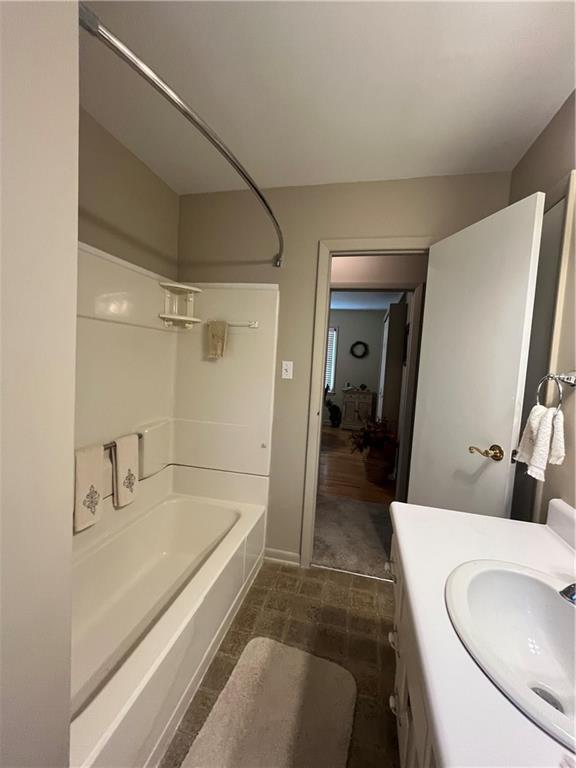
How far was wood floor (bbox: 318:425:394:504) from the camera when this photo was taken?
11.7 feet

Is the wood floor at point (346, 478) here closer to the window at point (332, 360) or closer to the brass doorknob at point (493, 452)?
the window at point (332, 360)

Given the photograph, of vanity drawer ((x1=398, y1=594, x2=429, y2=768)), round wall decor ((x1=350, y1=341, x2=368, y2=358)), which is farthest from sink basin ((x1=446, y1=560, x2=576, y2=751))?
round wall decor ((x1=350, y1=341, x2=368, y2=358))

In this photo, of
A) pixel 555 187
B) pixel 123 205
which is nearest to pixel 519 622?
pixel 555 187

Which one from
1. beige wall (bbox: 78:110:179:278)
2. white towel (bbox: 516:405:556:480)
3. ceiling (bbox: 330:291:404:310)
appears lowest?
white towel (bbox: 516:405:556:480)

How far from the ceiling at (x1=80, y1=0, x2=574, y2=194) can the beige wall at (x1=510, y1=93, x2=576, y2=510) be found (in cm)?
7

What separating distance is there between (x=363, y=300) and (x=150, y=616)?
5699 millimetres

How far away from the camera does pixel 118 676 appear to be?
1021 mm

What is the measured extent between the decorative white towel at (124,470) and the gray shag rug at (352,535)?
54.6 inches

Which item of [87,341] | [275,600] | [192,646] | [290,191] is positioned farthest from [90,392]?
[290,191]

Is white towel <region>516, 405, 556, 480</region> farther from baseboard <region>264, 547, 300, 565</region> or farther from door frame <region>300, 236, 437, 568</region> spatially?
baseboard <region>264, 547, 300, 565</region>

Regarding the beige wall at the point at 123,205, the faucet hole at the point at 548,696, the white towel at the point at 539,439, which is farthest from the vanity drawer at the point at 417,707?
the beige wall at the point at 123,205

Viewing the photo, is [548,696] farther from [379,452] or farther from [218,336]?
[379,452]

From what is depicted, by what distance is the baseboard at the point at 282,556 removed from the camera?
228cm

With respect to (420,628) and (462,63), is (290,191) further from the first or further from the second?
(420,628)
